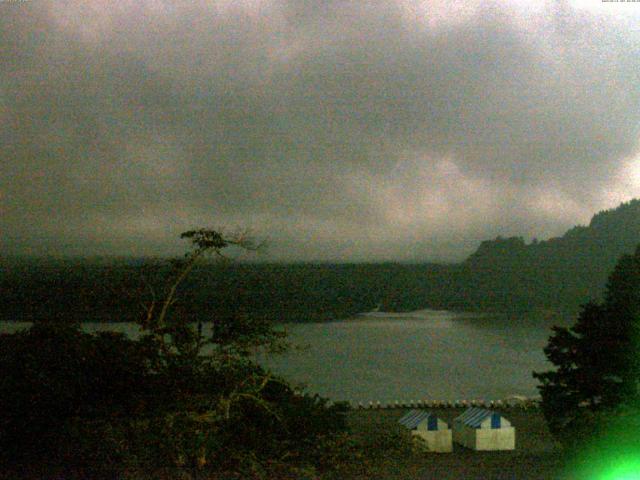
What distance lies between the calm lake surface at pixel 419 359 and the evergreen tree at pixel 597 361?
8455mm

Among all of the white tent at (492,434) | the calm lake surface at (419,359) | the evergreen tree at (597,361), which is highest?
the evergreen tree at (597,361)

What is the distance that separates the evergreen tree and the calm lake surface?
8.45 meters

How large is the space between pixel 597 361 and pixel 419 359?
35949mm

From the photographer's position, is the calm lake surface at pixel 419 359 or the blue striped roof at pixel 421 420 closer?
the blue striped roof at pixel 421 420

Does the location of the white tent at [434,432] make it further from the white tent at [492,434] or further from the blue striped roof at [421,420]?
the white tent at [492,434]

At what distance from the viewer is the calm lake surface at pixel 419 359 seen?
113ft

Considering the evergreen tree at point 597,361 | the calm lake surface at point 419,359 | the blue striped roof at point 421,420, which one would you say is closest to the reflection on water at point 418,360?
the calm lake surface at point 419,359

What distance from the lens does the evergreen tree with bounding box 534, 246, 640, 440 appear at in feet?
38.1

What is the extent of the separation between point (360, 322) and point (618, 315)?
208 feet

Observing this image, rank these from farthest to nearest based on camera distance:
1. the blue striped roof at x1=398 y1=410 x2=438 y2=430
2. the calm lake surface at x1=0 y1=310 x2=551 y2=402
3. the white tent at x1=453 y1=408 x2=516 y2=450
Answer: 1. the calm lake surface at x1=0 y1=310 x2=551 y2=402
2. the white tent at x1=453 y1=408 x2=516 y2=450
3. the blue striped roof at x1=398 y1=410 x2=438 y2=430

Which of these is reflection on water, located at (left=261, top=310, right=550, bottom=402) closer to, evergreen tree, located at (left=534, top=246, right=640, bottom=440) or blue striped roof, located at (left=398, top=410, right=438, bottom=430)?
blue striped roof, located at (left=398, top=410, right=438, bottom=430)

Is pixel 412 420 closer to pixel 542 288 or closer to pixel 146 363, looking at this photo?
pixel 146 363

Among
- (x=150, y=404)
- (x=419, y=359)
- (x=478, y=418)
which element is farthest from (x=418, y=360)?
(x=150, y=404)

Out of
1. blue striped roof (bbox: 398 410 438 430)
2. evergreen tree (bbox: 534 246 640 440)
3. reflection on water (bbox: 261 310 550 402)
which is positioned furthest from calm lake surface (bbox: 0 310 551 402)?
evergreen tree (bbox: 534 246 640 440)
